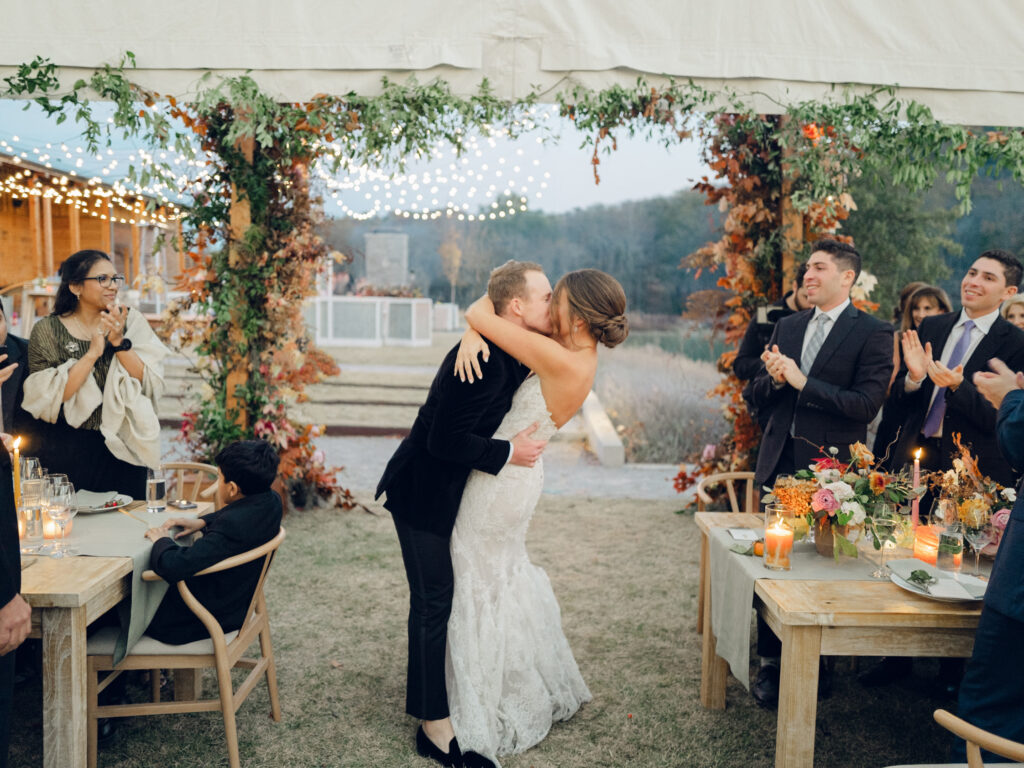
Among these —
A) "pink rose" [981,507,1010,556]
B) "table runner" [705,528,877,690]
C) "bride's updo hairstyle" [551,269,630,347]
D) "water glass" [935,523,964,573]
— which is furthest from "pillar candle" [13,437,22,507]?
"pink rose" [981,507,1010,556]

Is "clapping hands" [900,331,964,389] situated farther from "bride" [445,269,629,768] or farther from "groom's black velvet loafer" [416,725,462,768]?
"groom's black velvet loafer" [416,725,462,768]

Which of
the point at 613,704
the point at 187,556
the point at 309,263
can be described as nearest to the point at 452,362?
the point at 187,556

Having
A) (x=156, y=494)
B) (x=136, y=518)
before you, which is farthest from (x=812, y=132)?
(x=136, y=518)

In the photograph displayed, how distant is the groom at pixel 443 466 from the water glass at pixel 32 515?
3.73 ft

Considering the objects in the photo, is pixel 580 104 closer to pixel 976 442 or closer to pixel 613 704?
pixel 976 442

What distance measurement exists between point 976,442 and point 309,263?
14.9 feet

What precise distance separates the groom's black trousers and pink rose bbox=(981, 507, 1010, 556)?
175cm

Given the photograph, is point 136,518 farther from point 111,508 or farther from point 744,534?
point 744,534

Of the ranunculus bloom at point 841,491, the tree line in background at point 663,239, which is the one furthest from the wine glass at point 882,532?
the tree line in background at point 663,239

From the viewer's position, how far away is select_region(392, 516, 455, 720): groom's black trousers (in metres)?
2.85

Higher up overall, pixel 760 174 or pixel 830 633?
pixel 760 174

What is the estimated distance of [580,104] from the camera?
3.99 meters

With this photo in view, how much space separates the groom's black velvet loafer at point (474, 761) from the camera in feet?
9.30

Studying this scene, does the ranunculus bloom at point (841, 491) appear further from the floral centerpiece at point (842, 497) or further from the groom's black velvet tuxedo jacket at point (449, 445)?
the groom's black velvet tuxedo jacket at point (449, 445)
